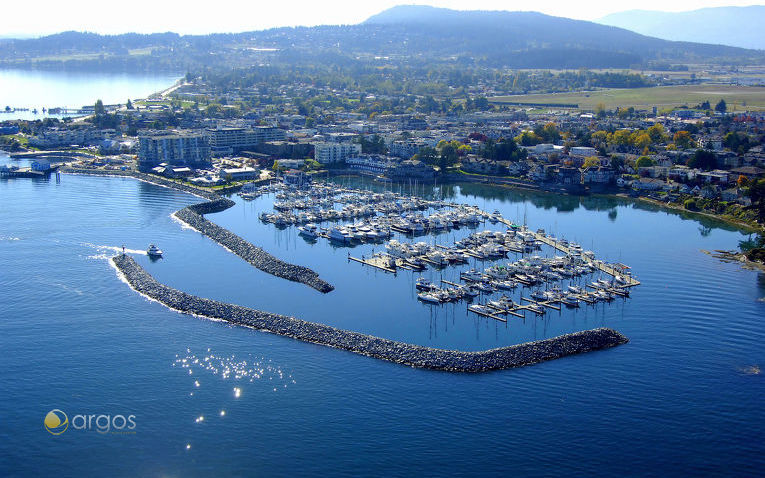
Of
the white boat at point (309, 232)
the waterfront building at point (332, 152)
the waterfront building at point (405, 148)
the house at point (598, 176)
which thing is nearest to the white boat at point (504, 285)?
the white boat at point (309, 232)

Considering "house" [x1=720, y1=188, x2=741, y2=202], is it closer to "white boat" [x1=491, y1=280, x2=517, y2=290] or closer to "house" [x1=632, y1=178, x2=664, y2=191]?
"house" [x1=632, y1=178, x2=664, y2=191]

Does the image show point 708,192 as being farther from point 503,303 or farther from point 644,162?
point 503,303

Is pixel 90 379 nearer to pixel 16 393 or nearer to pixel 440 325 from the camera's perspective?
pixel 16 393

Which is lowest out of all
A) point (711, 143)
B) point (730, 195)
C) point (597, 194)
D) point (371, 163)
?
point (597, 194)

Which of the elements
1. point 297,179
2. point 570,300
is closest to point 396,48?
point 297,179

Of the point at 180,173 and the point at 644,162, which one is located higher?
the point at 644,162
